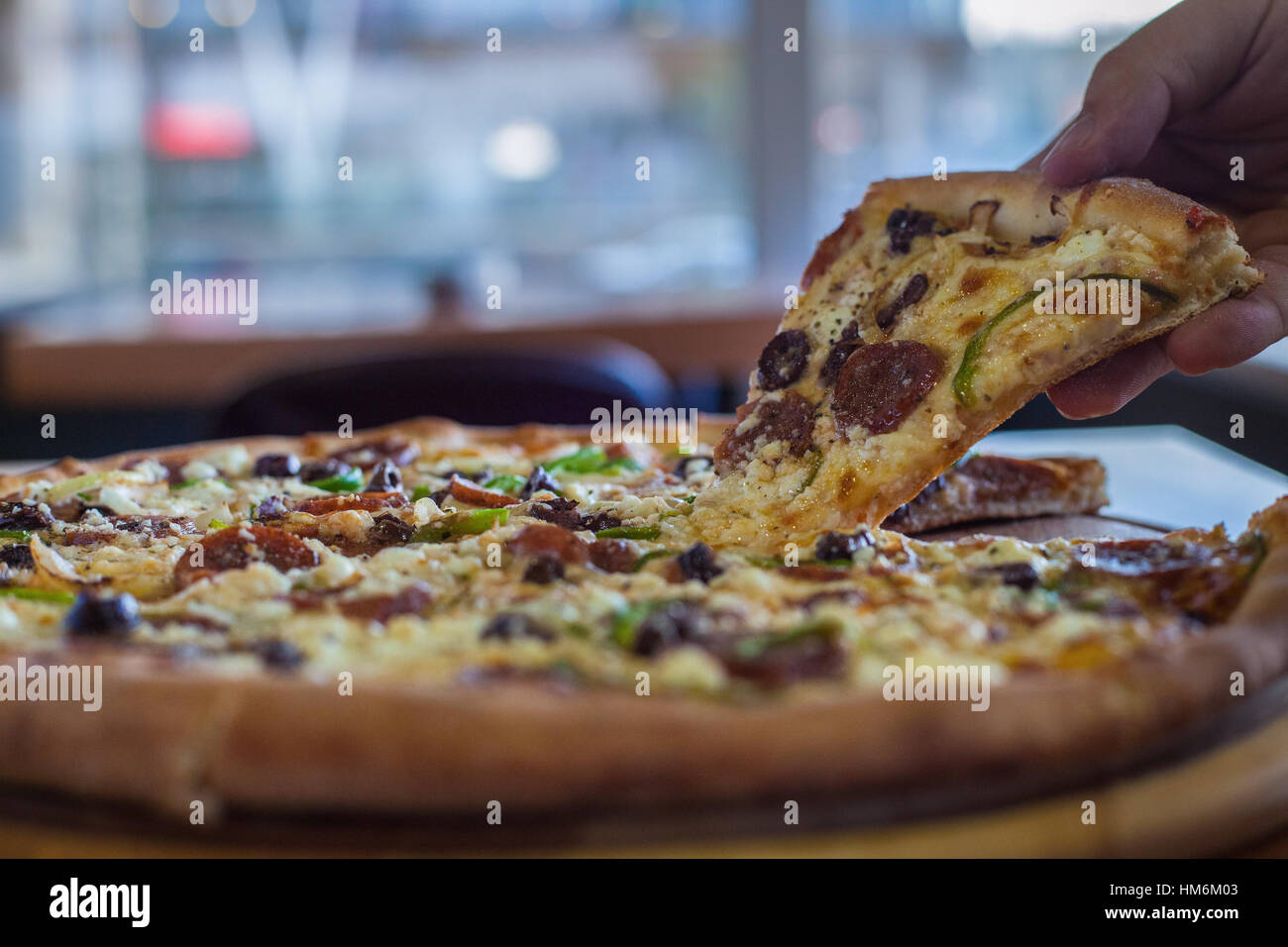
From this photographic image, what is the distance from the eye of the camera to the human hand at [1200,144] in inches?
106

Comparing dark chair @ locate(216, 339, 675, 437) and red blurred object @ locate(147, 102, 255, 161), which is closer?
dark chair @ locate(216, 339, 675, 437)

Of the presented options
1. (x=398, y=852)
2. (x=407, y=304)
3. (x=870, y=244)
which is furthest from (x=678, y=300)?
(x=398, y=852)

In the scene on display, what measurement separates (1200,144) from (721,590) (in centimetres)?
244

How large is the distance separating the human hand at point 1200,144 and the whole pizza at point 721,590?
0.34ft

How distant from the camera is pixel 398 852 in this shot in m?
1.66

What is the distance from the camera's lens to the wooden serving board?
167 cm

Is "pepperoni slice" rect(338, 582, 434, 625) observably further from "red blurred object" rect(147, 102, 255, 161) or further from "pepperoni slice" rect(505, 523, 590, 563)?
"red blurred object" rect(147, 102, 255, 161)

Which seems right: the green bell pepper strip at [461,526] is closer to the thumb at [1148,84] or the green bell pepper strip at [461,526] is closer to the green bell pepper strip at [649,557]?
the green bell pepper strip at [649,557]

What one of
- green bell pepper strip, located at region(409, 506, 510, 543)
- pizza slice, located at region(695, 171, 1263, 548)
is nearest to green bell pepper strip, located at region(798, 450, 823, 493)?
pizza slice, located at region(695, 171, 1263, 548)

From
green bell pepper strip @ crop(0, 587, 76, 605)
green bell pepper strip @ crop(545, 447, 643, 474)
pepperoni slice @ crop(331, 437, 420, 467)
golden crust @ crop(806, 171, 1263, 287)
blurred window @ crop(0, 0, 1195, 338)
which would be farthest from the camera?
blurred window @ crop(0, 0, 1195, 338)

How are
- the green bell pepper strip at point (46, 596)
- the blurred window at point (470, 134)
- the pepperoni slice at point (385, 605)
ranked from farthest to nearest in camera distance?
1. the blurred window at point (470, 134)
2. the green bell pepper strip at point (46, 596)
3. the pepperoni slice at point (385, 605)

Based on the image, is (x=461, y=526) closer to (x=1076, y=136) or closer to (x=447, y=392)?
(x=1076, y=136)

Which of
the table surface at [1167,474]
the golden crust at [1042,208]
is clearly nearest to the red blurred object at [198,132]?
the table surface at [1167,474]
